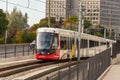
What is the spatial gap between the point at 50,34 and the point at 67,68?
2600 cm

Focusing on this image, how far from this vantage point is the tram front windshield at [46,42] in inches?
1507

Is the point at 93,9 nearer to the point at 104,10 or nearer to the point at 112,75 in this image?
the point at 104,10

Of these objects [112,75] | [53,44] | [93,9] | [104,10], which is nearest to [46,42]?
[53,44]

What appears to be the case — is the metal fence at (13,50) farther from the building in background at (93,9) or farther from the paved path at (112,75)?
the building in background at (93,9)

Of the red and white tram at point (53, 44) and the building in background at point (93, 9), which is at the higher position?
the building in background at point (93, 9)

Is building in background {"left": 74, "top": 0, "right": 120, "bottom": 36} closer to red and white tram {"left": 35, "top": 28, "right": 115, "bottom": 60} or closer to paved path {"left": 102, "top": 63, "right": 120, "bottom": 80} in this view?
red and white tram {"left": 35, "top": 28, "right": 115, "bottom": 60}

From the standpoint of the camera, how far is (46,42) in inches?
1511

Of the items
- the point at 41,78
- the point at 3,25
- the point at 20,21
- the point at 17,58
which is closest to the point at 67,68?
the point at 41,78

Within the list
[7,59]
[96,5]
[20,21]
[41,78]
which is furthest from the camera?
[20,21]

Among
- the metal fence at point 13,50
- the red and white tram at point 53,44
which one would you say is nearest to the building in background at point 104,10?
the metal fence at point 13,50

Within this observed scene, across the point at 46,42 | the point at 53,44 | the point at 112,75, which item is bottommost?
the point at 112,75

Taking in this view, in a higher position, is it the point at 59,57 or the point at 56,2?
the point at 56,2

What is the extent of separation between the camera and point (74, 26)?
442 ft

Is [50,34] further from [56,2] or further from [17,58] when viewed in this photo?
[56,2]
